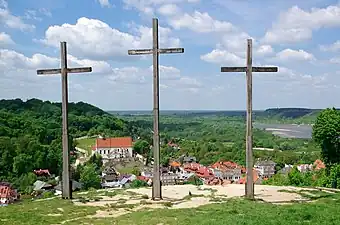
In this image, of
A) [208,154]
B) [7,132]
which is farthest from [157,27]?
[208,154]

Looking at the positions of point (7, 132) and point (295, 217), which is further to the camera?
point (7, 132)

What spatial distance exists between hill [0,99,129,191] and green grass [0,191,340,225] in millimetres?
37512

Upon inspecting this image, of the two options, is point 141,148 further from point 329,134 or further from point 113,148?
point 329,134

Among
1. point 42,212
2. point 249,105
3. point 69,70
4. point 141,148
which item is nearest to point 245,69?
point 249,105

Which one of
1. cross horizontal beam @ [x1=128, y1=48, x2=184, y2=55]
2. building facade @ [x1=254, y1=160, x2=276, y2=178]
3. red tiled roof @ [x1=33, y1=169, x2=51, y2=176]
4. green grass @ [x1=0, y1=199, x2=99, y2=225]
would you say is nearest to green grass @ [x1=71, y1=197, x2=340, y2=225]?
green grass @ [x1=0, y1=199, x2=99, y2=225]

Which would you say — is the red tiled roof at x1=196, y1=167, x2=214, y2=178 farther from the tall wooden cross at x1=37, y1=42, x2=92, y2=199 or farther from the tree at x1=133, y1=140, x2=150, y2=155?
the tall wooden cross at x1=37, y1=42, x2=92, y2=199

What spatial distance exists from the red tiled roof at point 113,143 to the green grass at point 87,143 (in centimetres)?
211

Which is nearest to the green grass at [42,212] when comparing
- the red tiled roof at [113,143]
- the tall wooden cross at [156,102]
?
the tall wooden cross at [156,102]

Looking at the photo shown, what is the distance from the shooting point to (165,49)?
11.7 meters

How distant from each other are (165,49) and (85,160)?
6435 centimetres

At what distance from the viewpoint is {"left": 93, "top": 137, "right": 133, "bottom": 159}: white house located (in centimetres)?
8312

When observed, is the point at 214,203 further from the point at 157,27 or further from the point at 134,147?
the point at 134,147

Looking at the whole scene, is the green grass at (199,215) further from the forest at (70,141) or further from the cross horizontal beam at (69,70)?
the forest at (70,141)

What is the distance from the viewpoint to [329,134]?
20453mm
